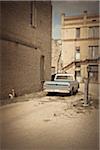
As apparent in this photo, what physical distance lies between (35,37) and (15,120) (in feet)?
33.8

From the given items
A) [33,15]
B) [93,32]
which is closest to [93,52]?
[93,32]

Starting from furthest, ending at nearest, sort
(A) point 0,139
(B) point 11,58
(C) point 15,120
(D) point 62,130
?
(B) point 11,58 < (C) point 15,120 < (D) point 62,130 < (A) point 0,139

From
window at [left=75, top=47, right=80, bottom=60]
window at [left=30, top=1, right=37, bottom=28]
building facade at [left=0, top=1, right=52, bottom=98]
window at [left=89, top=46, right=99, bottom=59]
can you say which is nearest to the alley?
building facade at [left=0, top=1, right=52, bottom=98]

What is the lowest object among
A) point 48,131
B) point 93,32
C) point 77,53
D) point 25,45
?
point 48,131

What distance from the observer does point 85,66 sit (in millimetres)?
36281

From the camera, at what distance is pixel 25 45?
15.5 metres

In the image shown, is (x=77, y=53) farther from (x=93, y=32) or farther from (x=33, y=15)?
(x=33, y=15)

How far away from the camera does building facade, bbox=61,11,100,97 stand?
3628 centimetres

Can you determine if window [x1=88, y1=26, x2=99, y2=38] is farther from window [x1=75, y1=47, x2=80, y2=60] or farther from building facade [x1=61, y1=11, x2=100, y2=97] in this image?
window [x1=75, y1=47, x2=80, y2=60]

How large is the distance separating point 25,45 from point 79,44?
23501mm

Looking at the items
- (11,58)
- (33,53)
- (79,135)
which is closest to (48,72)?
(33,53)

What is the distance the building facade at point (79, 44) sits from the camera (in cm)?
3628

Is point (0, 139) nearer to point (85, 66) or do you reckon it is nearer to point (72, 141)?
point (72, 141)

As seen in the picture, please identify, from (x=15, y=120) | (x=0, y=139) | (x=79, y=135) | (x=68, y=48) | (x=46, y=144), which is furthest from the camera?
(x=68, y=48)
